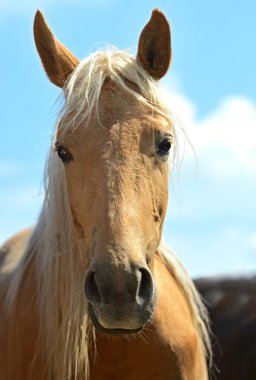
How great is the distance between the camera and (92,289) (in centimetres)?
321

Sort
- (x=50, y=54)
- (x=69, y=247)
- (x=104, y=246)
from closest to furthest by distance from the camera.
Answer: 1. (x=104, y=246)
2. (x=69, y=247)
3. (x=50, y=54)

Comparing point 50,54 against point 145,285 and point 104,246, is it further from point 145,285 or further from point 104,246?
point 145,285

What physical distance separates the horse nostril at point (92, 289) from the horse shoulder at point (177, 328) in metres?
0.95

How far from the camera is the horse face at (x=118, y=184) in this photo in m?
3.19

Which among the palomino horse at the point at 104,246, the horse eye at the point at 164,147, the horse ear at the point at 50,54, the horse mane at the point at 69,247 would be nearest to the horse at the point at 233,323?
the palomino horse at the point at 104,246

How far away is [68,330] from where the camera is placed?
3.95 meters

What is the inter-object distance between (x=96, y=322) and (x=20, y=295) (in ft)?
3.83

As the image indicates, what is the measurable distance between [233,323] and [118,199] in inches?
149

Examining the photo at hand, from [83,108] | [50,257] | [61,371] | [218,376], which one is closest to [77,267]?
[50,257]

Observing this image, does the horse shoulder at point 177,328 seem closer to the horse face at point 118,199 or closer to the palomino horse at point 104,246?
the palomino horse at point 104,246

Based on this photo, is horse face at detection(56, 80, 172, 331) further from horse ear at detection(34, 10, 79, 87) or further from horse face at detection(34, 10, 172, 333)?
horse ear at detection(34, 10, 79, 87)

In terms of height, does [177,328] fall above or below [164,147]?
below

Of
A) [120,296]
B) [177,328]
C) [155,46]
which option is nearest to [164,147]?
[155,46]

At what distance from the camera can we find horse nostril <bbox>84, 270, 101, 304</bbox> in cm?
319
